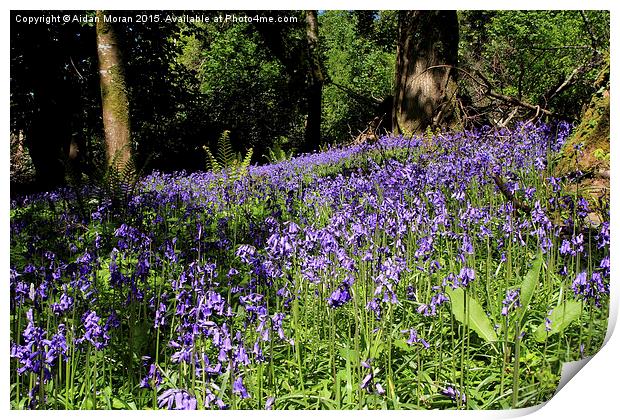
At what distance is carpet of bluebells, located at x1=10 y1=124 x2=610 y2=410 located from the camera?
1.71 meters

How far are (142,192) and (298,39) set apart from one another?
50.6 inches

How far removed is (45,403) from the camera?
1724mm

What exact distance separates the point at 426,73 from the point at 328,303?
249 centimetres

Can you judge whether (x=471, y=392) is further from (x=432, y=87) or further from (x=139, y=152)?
(x=432, y=87)

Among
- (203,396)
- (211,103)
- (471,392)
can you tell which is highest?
(211,103)

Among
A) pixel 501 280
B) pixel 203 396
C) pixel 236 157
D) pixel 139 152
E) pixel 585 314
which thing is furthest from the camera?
pixel 236 157

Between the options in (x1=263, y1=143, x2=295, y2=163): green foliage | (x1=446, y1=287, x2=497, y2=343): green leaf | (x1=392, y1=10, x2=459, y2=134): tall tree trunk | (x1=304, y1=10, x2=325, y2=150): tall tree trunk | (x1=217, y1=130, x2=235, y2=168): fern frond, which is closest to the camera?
(x1=446, y1=287, x2=497, y2=343): green leaf

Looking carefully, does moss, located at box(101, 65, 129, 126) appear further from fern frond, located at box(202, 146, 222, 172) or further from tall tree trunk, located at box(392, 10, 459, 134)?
tall tree trunk, located at box(392, 10, 459, 134)

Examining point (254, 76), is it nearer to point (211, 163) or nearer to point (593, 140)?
point (211, 163)

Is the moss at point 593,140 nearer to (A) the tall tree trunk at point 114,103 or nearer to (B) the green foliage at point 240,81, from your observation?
(B) the green foliage at point 240,81

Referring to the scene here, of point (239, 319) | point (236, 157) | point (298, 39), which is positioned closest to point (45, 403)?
point (239, 319)

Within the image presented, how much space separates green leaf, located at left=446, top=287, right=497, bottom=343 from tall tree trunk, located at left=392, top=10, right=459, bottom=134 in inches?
71.5

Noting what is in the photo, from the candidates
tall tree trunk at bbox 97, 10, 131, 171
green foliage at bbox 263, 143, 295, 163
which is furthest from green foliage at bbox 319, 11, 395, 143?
tall tree trunk at bbox 97, 10, 131, 171

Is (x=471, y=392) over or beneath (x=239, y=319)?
beneath
